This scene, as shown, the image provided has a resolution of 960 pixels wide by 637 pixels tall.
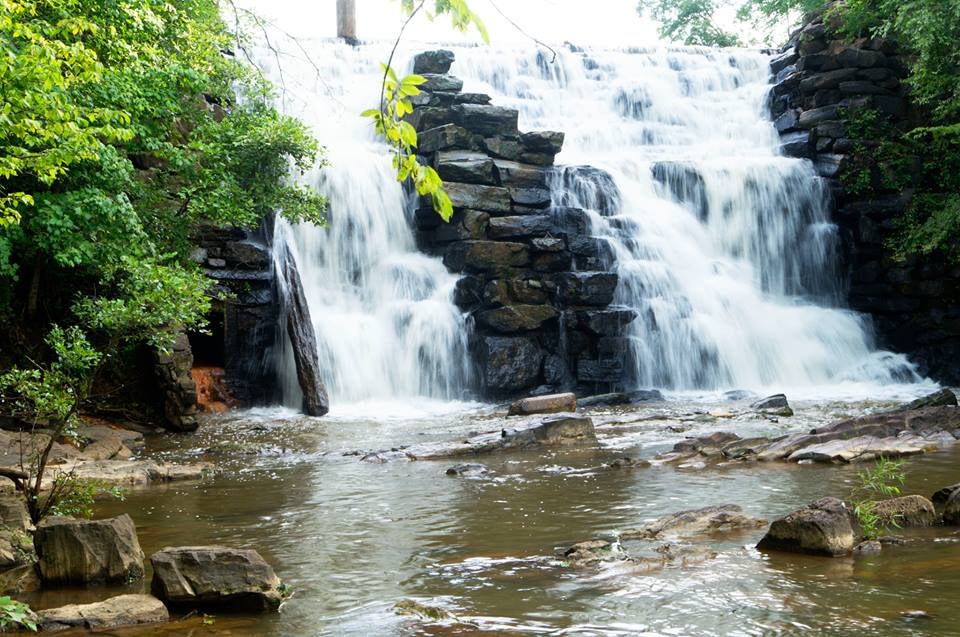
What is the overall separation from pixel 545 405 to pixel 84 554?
1094cm

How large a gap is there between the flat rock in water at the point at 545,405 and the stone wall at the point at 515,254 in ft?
11.3

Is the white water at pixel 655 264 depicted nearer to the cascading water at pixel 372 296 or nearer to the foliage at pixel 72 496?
the cascading water at pixel 372 296

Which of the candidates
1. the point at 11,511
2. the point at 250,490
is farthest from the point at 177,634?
the point at 250,490

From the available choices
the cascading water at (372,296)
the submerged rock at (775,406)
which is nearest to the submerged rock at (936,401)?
the submerged rock at (775,406)

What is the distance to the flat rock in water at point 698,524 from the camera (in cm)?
636

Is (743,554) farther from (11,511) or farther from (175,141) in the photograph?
(175,141)

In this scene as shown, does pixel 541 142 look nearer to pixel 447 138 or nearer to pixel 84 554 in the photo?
pixel 447 138

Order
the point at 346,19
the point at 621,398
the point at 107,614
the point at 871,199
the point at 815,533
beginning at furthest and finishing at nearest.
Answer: the point at 346,19
the point at 871,199
the point at 621,398
the point at 815,533
the point at 107,614

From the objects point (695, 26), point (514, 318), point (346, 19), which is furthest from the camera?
point (695, 26)

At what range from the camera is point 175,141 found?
56.3 ft

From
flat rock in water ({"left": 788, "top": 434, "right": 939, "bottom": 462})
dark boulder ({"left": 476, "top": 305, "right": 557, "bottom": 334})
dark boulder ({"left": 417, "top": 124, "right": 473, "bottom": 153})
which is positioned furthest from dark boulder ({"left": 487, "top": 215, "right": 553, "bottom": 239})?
flat rock in water ({"left": 788, "top": 434, "right": 939, "bottom": 462})

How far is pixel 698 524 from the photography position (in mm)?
6496

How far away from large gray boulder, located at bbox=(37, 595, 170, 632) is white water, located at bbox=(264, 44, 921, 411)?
13074 millimetres

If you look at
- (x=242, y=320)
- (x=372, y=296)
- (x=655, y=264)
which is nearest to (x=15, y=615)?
(x=242, y=320)
